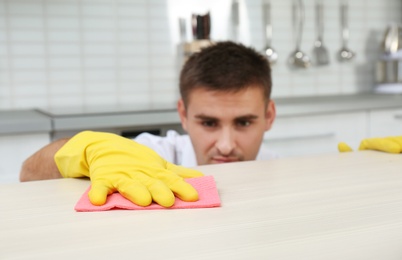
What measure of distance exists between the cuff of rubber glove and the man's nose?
0.47 metres

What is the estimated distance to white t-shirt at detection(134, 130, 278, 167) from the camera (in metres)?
1.26

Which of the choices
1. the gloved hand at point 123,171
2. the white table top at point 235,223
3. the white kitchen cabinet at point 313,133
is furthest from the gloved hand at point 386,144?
the white kitchen cabinet at point 313,133

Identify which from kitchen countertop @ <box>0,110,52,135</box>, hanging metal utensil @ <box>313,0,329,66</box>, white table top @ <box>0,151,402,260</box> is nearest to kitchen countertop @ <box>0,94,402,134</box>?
kitchen countertop @ <box>0,110,52,135</box>

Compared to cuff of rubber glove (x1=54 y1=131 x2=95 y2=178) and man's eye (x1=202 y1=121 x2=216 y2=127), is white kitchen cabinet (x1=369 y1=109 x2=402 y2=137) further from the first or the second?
cuff of rubber glove (x1=54 y1=131 x2=95 y2=178)

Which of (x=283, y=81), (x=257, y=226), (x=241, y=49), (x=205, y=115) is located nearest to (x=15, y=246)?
(x=257, y=226)

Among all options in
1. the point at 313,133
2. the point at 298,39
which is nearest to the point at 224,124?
the point at 313,133

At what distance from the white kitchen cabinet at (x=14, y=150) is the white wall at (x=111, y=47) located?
1.65 feet

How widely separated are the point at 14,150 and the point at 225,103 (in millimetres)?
730

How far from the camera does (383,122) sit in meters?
2.11

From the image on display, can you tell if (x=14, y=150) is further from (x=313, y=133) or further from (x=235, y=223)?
(x=235, y=223)

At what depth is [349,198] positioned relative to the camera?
1.57 feet

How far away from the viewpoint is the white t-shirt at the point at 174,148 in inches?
49.6

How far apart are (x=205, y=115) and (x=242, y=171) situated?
1.81 ft

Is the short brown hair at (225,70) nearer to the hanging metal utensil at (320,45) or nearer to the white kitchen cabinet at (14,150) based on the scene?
the white kitchen cabinet at (14,150)
